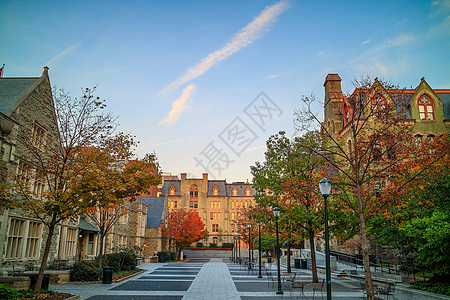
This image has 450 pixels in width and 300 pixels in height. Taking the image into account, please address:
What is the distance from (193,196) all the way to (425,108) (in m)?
60.3

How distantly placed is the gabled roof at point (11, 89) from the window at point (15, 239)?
21.9ft

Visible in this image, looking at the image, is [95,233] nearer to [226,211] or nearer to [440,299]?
[440,299]

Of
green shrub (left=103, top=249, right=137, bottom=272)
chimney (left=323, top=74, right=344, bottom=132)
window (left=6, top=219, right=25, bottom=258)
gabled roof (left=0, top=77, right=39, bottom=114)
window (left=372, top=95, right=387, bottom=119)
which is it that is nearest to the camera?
window (left=372, top=95, right=387, bottom=119)

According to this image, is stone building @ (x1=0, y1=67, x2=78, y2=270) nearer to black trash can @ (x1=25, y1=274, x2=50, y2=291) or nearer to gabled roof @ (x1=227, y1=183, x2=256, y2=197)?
black trash can @ (x1=25, y1=274, x2=50, y2=291)

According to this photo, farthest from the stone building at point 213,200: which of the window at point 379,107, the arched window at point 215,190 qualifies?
the window at point 379,107

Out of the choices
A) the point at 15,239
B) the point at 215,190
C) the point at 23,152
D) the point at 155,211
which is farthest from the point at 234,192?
the point at 23,152

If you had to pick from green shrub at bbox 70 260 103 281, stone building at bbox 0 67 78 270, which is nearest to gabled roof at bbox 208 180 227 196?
stone building at bbox 0 67 78 270

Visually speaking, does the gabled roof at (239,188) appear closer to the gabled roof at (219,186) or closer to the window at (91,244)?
the gabled roof at (219,186)

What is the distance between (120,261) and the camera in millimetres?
26797

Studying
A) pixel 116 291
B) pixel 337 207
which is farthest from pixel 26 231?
pixel 337 207

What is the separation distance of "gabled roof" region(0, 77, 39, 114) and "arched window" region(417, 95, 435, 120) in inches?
1491

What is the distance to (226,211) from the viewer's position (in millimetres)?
84188

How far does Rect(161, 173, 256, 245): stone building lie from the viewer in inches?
3290

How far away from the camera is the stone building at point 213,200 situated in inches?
3290
